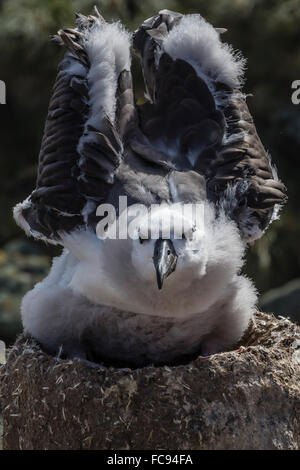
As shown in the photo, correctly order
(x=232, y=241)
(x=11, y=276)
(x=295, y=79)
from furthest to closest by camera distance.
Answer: (x=295, y=79), (x=11, y=276), (x=232, y=241)

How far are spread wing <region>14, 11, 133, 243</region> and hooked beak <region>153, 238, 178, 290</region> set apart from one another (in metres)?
0.76

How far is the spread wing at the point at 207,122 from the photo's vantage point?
5.55m

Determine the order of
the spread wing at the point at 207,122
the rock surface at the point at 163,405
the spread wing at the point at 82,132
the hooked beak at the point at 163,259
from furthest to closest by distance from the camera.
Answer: the spread wing at the point at 207,122
the spread wing at the point at 82,132
the rock surface at the point at 163,405
the hooked beak at the point at 163,259

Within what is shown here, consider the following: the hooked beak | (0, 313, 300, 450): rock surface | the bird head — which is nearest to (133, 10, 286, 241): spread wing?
the bird head

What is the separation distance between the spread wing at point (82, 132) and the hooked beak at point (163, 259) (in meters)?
0.76

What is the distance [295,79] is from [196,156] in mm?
6478

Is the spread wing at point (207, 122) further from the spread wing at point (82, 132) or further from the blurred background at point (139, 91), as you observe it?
the blurred background at point (139, 91)

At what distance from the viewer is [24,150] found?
12664 mm

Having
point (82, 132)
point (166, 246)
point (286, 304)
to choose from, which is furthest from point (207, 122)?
point (286, 304)

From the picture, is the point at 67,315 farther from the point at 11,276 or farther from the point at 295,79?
the point at 295,79

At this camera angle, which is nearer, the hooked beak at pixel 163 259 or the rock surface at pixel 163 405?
the hooked beak at pixel 163 259

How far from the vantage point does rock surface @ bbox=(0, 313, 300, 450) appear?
478cm

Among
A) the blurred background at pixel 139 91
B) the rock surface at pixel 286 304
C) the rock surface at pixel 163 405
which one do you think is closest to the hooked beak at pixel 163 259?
the rock surface at pixel 163 405

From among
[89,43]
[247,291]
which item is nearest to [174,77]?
[89,43]
